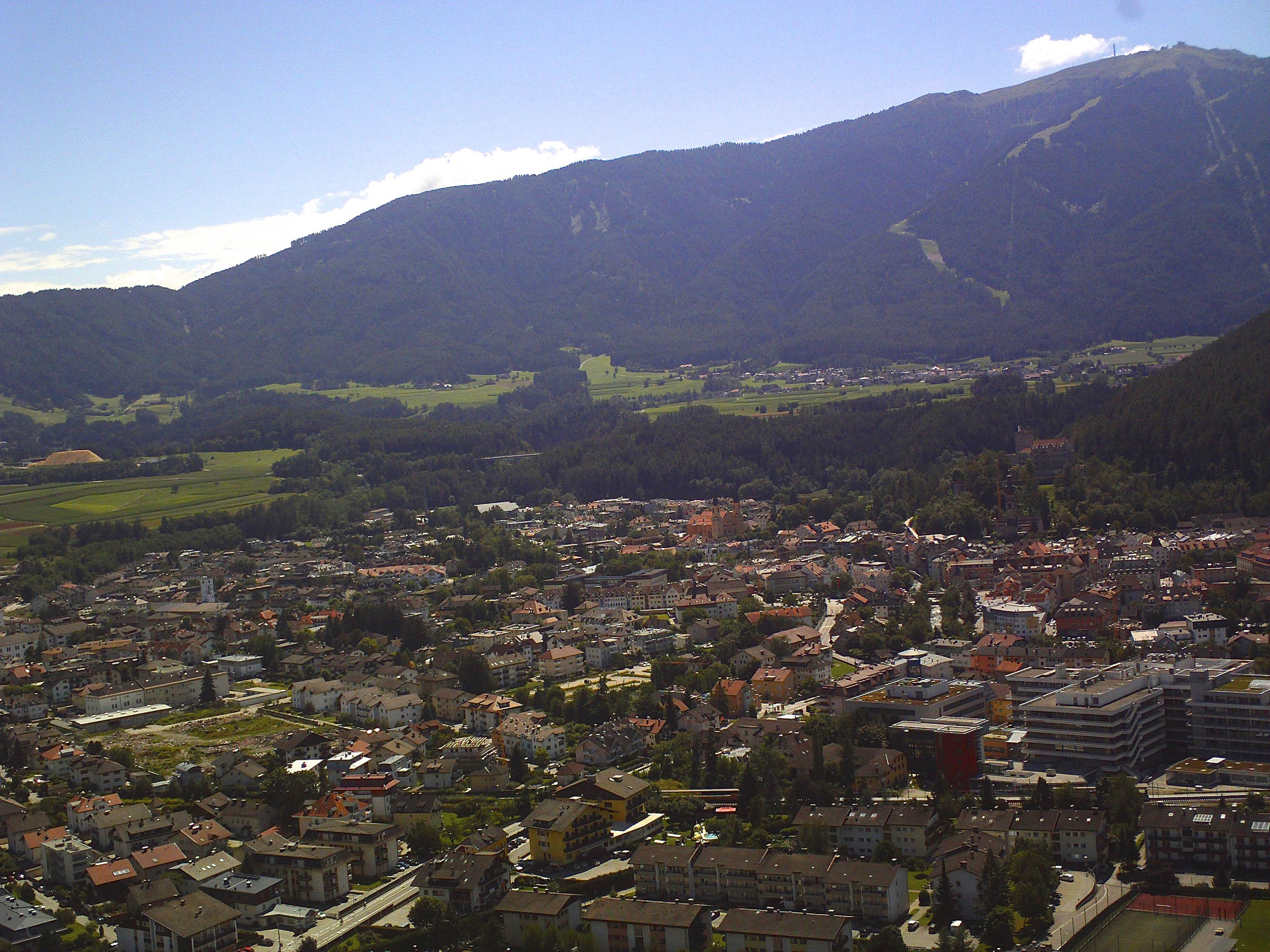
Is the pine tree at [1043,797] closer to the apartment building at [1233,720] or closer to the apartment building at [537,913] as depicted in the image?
the apartment building at [1233,720]

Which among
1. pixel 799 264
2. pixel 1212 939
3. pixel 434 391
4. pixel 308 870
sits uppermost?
pixel 799 264

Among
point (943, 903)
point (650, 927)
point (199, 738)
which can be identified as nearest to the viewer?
point (650, 927)

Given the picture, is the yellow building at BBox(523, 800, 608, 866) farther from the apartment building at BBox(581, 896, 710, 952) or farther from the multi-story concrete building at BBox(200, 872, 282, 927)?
the multi-story concrete building at BBox(200, 872, 282, 927)

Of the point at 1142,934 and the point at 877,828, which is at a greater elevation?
the point at 877,828

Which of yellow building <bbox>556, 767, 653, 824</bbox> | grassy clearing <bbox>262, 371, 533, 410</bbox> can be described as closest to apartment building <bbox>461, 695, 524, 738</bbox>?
yellow building <bbox>556, 767, 653, 824</bbox>

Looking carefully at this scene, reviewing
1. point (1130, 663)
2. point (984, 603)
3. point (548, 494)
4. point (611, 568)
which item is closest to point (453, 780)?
point (1130, 663)

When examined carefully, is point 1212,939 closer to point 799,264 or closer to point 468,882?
point 468,882

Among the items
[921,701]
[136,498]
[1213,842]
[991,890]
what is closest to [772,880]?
[991,890]
